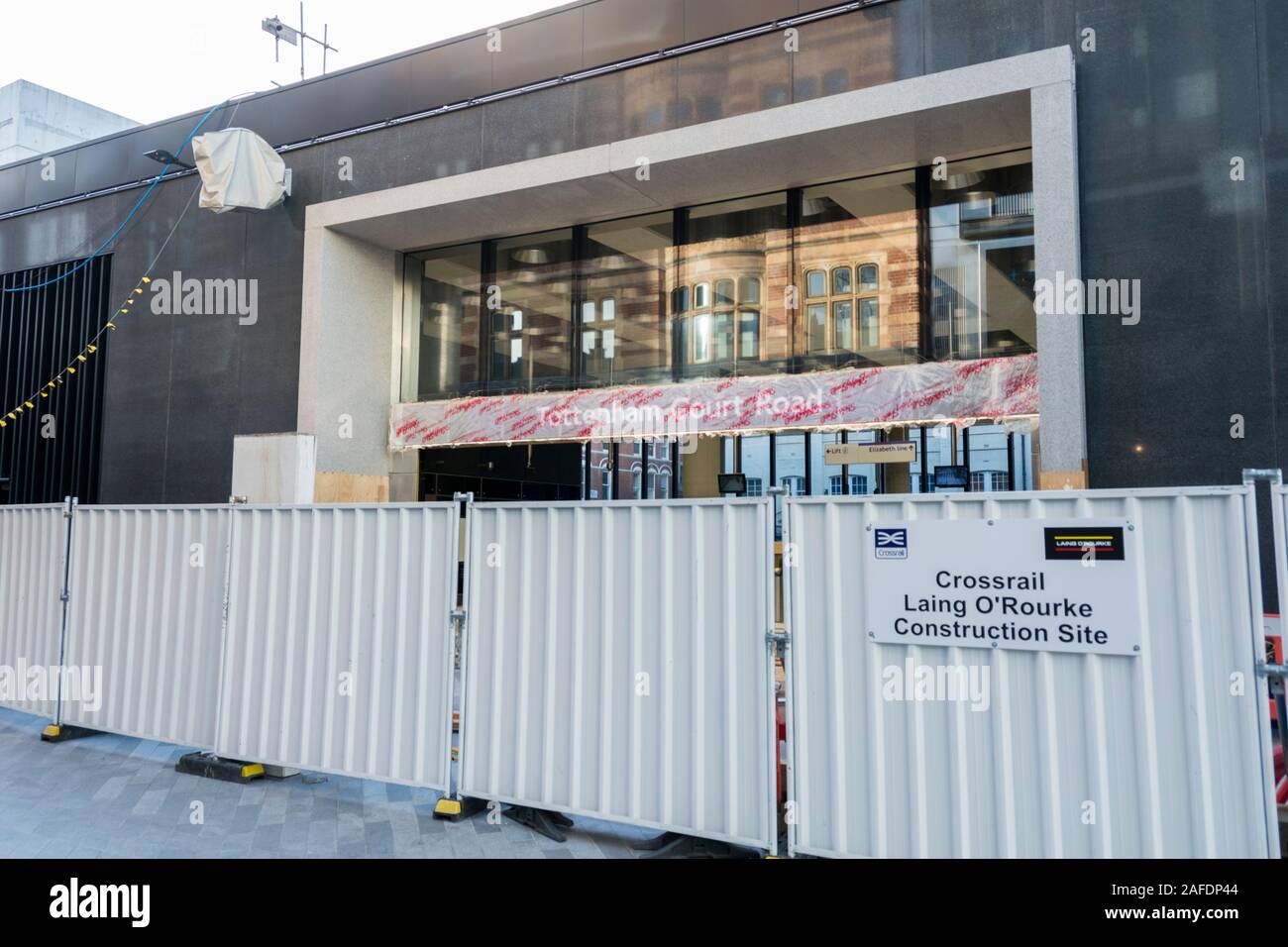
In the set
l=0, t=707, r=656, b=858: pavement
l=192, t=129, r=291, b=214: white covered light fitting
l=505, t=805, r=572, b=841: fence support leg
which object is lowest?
l=0, t=707, r=656, b=858: pavement

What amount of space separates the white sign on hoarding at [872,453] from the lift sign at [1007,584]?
7.60 m

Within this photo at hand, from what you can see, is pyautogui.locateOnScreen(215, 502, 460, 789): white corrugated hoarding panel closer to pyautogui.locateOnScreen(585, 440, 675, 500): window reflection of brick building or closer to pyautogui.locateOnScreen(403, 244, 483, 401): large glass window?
pyautogui.locateOnScreen(585, 440, 675, 500): window reflection of brick building

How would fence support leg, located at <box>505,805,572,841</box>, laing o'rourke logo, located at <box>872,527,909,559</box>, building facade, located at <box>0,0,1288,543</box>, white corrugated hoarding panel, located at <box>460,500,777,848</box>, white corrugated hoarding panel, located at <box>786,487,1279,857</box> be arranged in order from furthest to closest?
building facade, located at <box>0,0,1288,543</box> < fence support leg, located at <box>505,805,572,841</box> < white corrugated hoarding panel, located at <box>460,500,777,848</box> < laing o'rourke logo, located at <box>872,527,909,559</box> < white corrugated hoarding panel, located at <box>786,487,1279,857</box>

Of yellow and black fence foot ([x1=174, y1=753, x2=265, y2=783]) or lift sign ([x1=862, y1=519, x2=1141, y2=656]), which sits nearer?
lift sign ([x1=862, y1=519, x2=1141, y2=656])

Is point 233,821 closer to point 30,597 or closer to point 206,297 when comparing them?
point 30,597

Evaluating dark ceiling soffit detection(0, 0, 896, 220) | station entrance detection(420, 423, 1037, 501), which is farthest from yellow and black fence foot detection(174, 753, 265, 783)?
dark ceiling soffit detection(0, 0, 896, 220)

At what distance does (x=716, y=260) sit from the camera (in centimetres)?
1296

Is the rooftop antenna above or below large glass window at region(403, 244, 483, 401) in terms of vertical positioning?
above

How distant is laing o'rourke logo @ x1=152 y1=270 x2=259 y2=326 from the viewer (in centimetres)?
1465

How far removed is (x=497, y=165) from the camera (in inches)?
500
